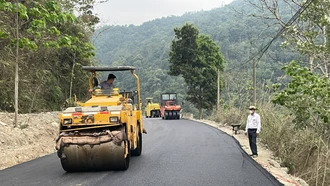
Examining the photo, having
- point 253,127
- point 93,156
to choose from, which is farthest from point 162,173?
point 253,127

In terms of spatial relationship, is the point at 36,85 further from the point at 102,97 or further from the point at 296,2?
the point at 296,2

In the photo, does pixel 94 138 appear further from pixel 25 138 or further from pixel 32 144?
pixel 25 138

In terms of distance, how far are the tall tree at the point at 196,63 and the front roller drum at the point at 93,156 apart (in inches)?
1270

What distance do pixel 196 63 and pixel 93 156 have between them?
33625mm

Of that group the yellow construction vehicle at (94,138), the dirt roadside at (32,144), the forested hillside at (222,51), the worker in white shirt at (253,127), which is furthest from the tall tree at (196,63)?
the yellow construction vehicle at (94,138)

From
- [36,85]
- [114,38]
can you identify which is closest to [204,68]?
[36,85]

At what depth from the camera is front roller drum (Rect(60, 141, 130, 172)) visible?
8.24 m

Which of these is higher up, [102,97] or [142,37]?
[142,37]

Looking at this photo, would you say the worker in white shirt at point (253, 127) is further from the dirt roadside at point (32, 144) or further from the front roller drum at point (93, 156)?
the front roller drum at point (93, 156)

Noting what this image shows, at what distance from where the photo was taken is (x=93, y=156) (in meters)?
8.30

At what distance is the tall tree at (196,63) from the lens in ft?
134

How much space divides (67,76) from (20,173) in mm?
15084

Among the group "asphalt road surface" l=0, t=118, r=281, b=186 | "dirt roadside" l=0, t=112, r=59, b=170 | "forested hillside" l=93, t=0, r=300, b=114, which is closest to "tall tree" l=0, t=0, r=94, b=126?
"dirt roadside" l=0, t=112, r=59, b=170

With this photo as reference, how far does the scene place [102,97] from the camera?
10.1m
